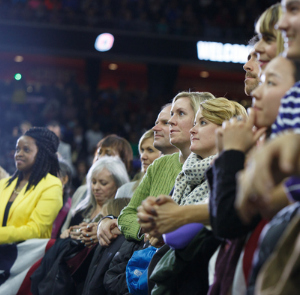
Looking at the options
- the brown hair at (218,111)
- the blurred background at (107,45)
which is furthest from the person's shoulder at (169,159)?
the blurred background at (107,45)

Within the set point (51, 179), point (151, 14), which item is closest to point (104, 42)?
point (151, 14)

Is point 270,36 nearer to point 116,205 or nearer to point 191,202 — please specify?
point 191,202

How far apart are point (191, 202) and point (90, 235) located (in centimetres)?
140

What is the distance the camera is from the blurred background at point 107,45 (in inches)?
451

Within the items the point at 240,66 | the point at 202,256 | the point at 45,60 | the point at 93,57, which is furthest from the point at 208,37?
the point at 202,256

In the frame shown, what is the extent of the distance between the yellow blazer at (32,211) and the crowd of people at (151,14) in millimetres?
8950

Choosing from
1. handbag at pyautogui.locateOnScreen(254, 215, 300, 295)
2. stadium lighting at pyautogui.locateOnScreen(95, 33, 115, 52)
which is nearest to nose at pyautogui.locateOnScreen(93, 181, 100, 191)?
handbag at pyautogui.locateOnScreen(254, 215, 300, 295)

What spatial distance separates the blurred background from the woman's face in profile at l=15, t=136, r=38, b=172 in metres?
6.33

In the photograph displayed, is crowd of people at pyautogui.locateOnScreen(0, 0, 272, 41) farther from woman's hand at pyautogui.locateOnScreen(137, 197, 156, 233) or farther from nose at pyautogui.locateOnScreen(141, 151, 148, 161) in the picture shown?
woman's hand at pyautogui.locateOnScreen(137, 197, 156, 233)

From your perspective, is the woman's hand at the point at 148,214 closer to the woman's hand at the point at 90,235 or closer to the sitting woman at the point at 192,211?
the sitting woman at the point at 192,211

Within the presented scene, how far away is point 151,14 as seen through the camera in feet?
42.9

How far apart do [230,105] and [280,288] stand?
1.28 m

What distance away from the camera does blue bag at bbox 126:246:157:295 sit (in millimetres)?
2400

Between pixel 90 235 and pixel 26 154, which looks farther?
pixel 26 154
